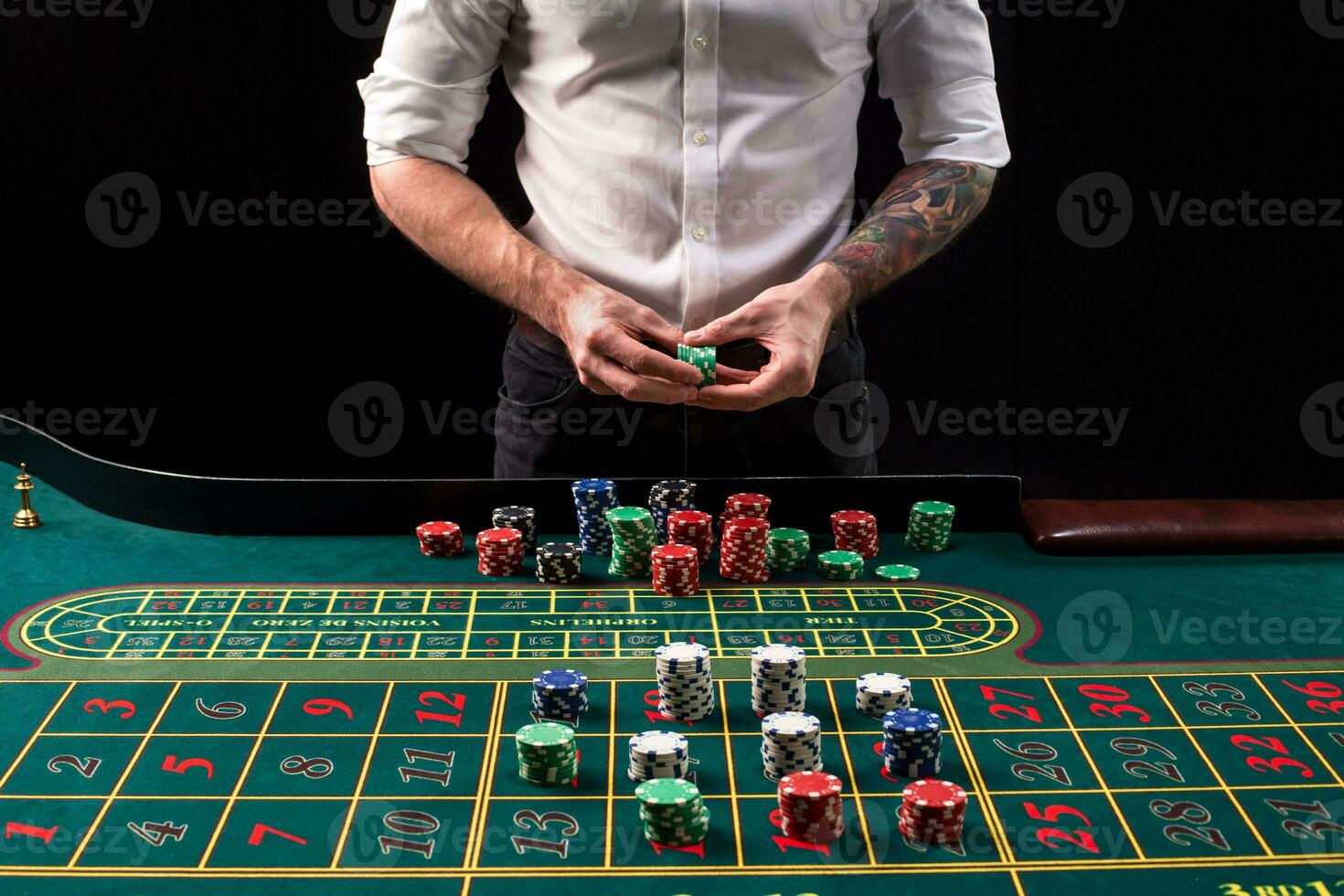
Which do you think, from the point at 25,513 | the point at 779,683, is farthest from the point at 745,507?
the point at 25,513

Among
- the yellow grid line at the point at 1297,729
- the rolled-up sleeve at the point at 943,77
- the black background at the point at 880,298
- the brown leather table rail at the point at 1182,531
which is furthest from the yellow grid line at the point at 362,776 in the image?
the black background at the point at 880,298

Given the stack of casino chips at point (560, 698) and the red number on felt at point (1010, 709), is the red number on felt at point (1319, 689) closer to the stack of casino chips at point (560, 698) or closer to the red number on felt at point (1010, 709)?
the red number on felt at point (1010, 709)

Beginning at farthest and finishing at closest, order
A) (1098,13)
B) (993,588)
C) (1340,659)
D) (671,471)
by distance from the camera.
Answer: (1098,13) < (671,471) < (993,588) < (1340,659)

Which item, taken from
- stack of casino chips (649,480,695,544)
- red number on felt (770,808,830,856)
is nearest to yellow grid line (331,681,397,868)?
red number on felt (770,808,830,856)

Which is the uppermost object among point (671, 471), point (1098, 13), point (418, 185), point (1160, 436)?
point (1098, 13)

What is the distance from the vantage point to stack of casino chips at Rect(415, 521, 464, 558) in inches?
106

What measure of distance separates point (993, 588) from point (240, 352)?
358 centimetres

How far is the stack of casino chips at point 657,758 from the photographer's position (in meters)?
1.77

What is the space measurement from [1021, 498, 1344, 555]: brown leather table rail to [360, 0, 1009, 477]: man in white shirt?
2.02 feet

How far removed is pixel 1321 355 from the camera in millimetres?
5453

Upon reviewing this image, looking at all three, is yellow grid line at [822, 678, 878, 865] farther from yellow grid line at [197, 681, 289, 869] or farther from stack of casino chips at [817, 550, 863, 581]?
yellow grid line at [197, 681, 289, 869]

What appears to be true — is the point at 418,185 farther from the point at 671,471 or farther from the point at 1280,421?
the point at 1280,421

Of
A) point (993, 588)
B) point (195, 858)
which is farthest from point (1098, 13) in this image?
point (195, 858)

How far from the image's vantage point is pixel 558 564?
8.40 feet
